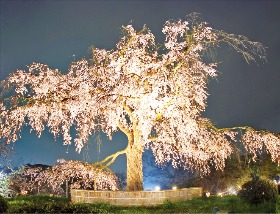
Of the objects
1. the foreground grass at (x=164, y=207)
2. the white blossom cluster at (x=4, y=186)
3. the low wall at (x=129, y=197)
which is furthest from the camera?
the white blossom cluster at (x=4, y=186)

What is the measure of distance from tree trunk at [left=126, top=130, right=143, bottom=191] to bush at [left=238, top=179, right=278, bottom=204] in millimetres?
5807

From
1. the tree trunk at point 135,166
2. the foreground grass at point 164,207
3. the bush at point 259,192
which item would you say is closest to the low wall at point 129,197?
the foreground grass at point 164,207

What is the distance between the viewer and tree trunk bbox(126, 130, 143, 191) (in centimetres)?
2105

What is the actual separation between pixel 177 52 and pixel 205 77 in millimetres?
1958

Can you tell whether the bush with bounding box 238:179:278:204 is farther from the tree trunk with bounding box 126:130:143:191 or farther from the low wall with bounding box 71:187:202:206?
the tree trunk with bounding box 126:130:143:191

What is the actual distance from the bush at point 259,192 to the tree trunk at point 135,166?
581 centimetres

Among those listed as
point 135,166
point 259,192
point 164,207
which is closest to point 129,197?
point 135,166

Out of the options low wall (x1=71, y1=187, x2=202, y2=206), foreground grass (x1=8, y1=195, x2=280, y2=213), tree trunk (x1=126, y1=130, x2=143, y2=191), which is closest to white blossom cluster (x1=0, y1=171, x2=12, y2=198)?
foreground grass (x1=8, y1=195, x2=280, y2=213)

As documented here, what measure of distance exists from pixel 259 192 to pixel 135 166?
6.65 metres

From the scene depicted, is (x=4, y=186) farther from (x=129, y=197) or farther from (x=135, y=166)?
(x=129, y=197)

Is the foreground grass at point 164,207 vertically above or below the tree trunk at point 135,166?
below

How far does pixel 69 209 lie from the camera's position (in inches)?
557

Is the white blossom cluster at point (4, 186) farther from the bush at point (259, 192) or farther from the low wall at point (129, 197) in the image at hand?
the bush at point (259, 192)

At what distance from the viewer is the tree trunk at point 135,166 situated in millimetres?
21047
